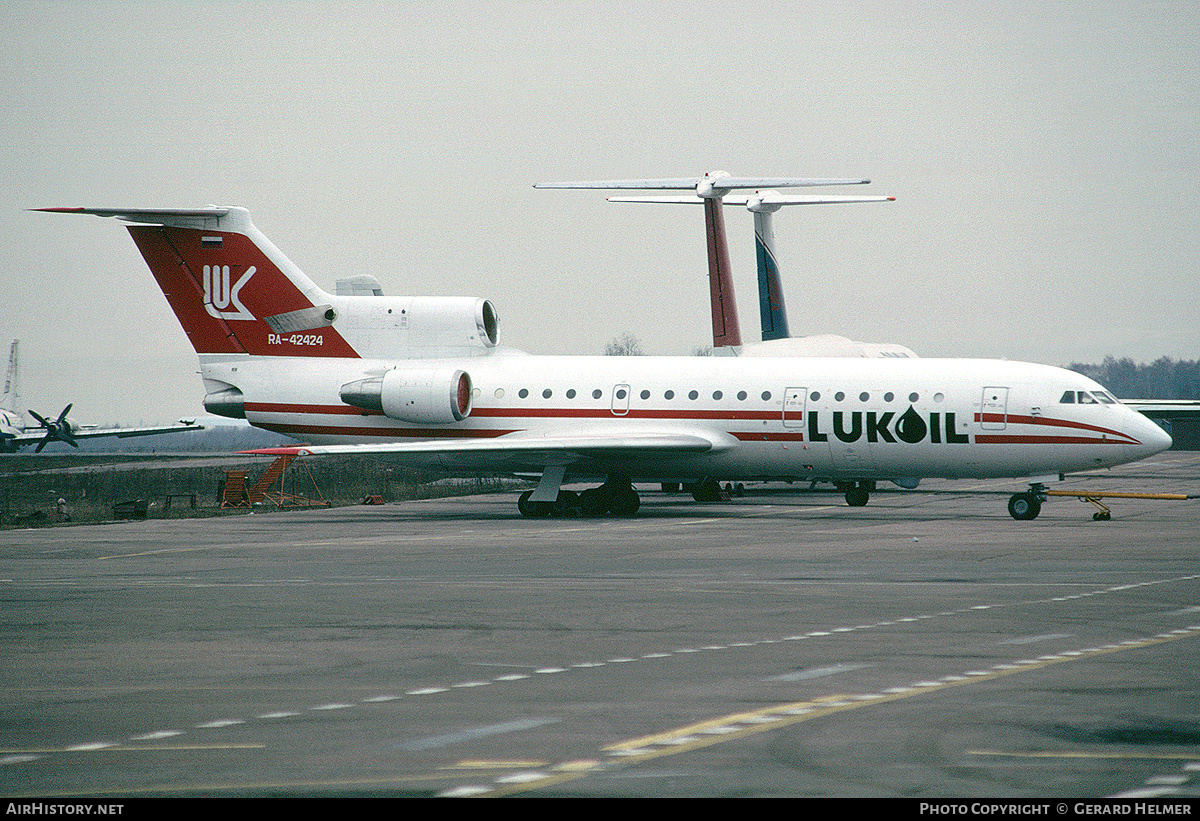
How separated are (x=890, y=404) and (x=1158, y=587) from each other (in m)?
16.0

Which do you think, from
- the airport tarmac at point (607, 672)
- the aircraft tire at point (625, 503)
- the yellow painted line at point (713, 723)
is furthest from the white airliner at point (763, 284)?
the yellow painted line at point (713, 723)

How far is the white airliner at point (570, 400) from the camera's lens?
32656mm

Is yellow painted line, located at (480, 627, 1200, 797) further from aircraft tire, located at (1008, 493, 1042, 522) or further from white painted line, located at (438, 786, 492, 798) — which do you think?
aircraft tire, located at (1008, 493, 1042, 522)

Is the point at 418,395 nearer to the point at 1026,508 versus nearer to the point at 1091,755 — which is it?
the point at 1026,508

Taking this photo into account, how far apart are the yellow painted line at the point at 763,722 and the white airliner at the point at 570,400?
2099 centimetres

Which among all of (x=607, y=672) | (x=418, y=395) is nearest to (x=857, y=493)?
(x=418, y=395)

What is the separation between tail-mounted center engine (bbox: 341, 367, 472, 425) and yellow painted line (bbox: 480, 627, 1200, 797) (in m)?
25.6

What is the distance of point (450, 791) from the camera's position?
291 inches

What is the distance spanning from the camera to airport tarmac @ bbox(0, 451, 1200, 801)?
7879mm

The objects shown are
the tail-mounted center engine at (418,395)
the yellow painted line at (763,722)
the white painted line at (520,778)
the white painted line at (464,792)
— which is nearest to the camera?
the white painted line at (464,792)

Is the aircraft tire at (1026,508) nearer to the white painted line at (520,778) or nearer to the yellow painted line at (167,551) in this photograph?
the yellow painted line at (167,551)

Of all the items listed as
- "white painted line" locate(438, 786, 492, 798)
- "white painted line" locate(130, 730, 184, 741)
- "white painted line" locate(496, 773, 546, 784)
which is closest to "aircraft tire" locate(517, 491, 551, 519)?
"white painted line" locate(130, 730, 184, 741)

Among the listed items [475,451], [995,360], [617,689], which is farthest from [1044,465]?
[617,689]

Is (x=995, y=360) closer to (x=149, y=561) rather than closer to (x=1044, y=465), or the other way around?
(x=1044, y=465)
